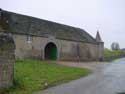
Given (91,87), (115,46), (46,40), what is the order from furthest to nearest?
(115,46) → (46,40) → (91,87)

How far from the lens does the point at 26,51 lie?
35.4 metres

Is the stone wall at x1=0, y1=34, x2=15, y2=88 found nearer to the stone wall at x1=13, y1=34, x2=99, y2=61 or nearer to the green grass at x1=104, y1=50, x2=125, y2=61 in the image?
the stone wall at x1=13, y1=34, x2=99, y2=61

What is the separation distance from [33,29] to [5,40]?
27395 mm

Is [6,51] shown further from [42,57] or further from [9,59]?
[42,57]

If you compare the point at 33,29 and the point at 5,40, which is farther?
the point at 33,29

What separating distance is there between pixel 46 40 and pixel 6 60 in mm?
28343

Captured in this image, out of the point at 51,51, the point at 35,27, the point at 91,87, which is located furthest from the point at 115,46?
the point at 91,87

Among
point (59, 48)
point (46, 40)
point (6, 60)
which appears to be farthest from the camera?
point (59, 48)

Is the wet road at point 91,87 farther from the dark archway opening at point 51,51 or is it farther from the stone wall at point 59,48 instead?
the dark archway opening at point 51,51

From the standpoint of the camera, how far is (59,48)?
41.5 metres

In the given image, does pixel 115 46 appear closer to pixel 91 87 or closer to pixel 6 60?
pixel 91 87

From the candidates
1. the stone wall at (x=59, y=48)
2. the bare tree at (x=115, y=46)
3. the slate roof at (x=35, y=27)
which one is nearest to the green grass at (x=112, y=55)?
the stone wall at (x=59, y=48)

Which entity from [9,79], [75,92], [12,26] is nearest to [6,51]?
[9,79]

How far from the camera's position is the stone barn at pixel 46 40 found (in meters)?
34.8
